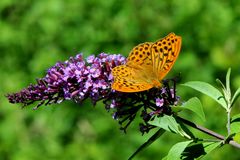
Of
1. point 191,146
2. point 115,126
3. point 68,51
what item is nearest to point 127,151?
point 115,126

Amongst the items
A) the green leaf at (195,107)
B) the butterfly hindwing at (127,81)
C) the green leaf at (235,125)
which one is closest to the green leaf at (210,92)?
the green leaf at (235,125)

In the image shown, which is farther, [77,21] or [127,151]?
[77,21]

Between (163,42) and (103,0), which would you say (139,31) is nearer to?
(103,0)

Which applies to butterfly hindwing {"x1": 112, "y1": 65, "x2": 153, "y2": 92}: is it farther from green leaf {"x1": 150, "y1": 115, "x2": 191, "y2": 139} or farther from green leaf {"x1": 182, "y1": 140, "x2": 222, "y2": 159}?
green leaf {"x1": 182, "y1": 140, "x2": 222, "y2": 159}

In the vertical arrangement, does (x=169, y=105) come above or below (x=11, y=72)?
below

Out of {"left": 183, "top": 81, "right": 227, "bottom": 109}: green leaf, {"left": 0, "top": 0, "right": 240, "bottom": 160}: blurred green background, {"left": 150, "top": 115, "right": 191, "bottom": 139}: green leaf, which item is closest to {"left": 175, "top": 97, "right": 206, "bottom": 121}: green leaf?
{"left": 150, "top": 115, "right": 191, "bottom": 139}: green leaf
